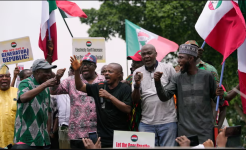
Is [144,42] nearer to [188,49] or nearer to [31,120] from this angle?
[188,49]

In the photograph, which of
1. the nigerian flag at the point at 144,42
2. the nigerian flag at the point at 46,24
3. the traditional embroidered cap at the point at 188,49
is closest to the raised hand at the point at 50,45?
the nigerian flag at the point at 46,24

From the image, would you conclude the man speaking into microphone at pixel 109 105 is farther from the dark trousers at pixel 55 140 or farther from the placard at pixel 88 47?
the dark trousers at pixel 55 140

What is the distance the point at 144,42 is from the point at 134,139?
4480 millimetres

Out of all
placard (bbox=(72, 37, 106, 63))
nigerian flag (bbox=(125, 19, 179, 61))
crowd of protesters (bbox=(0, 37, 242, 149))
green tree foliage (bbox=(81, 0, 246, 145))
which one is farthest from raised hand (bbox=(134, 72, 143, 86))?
green tree foliage (bbox=(81, 0, 246, 145))

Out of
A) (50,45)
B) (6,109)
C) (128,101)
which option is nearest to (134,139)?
(128,101)

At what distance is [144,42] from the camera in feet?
29.3

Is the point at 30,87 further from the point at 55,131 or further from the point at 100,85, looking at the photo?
the point at 55,131

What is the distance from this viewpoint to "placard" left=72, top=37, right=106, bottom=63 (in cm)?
764

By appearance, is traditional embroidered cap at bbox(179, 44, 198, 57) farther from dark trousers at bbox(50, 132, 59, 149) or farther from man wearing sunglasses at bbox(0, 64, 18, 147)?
dark trousers at bbox(50, 132, 59, 149)

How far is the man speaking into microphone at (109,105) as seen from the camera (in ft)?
19.6

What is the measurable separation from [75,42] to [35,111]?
2.05m

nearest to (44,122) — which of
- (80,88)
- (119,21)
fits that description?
(80,88)

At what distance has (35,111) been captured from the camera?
19.7ft

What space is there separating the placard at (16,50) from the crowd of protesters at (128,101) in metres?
1.86
